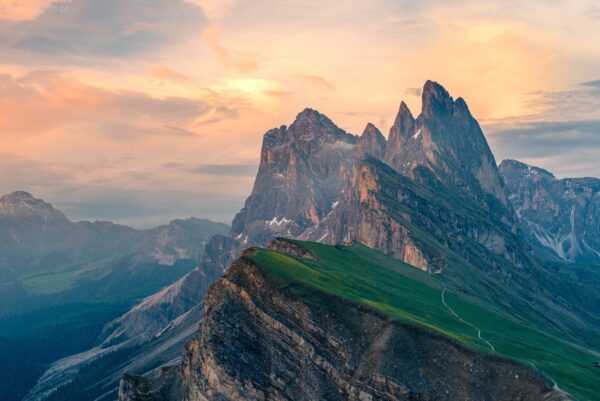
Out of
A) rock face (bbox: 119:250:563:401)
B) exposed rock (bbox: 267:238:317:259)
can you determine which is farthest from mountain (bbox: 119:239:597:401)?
exposed rock (bbox: 267:238:317:259)

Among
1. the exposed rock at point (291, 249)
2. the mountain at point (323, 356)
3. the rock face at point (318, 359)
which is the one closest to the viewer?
the rock face at point (318, 359)

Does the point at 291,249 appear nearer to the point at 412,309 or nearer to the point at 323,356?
the point at 412,309

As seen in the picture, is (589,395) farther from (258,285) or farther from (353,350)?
(258,285)

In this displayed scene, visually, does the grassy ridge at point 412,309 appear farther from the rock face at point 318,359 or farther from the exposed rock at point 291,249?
the rock face at point 318,359

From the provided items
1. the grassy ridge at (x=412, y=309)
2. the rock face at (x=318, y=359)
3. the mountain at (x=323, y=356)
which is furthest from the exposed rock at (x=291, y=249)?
the rock face at (x=318, y=359)

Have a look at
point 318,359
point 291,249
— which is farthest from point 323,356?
point 291,249

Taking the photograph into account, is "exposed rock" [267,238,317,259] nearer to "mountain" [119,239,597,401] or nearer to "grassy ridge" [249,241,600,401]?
"grassy ridge" [249,241,600,401]
